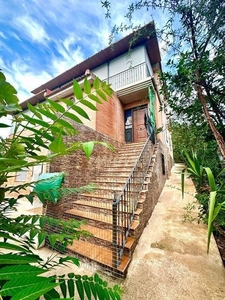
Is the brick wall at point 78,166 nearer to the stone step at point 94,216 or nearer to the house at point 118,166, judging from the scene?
the house at point 118,166

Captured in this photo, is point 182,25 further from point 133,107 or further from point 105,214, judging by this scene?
point 133,107

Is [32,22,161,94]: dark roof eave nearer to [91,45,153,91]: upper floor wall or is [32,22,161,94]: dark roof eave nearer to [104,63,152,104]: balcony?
[91,45,153,91]: upper floor wall

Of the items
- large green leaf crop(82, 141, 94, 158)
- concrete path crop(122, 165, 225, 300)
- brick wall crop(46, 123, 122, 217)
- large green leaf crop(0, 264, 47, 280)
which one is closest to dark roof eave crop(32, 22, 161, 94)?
brick wall crop(46, 123, 122, 217)

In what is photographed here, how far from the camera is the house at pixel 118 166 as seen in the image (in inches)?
90.2

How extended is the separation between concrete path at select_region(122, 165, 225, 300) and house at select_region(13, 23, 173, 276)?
21 centimetres

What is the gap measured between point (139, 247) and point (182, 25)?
3.83 metres

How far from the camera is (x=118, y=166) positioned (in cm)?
466

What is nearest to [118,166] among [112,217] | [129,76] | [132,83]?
[112,217]

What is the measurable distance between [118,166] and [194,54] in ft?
11.0

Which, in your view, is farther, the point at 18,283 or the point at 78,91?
the point at 78,91

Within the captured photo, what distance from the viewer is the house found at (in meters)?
2.29


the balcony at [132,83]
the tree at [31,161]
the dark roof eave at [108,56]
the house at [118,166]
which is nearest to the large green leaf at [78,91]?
the tree at [31,161]

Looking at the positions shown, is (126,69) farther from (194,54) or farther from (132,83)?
(194,54)

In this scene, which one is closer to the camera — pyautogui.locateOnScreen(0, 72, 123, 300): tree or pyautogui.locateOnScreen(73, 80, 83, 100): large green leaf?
pyautogui.locateOnScreen(0, 72, 123, 300): tree
